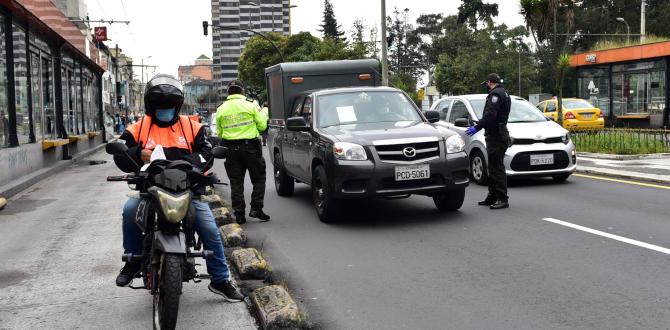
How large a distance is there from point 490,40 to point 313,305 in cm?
5961

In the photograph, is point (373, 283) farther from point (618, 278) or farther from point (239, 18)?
point (239, 18)

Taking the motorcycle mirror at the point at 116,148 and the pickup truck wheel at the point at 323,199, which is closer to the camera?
the motorcycle mirror at the point at 116,148

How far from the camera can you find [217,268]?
16.6 feet

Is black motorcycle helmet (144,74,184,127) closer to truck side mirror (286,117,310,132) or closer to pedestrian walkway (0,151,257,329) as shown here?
pedestrian walkway (0,151,257,329)

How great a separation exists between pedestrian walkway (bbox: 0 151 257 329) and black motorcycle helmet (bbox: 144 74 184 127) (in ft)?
4.63

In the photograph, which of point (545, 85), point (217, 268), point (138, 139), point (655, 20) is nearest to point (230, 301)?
point (217, 268)

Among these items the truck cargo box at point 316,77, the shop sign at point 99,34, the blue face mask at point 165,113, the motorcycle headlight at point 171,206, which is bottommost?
the motorcycle headlight at point 171,206

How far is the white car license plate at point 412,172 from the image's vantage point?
8.20 meters

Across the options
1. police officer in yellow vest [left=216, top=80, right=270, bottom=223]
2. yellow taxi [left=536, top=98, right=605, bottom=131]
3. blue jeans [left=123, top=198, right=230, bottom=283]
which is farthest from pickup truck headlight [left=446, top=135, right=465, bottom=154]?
yellow taxi [left=536, top=98, right=605, bottom=131]

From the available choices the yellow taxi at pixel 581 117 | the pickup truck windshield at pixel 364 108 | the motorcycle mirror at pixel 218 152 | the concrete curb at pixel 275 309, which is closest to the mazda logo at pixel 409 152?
the pickup truck windshield at pixel 364 108

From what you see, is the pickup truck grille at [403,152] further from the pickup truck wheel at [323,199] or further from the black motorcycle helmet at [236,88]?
the black motorcycle helmet at [236,88]

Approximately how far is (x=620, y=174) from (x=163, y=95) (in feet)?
33.8

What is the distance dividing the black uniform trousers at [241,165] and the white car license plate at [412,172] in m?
1.88

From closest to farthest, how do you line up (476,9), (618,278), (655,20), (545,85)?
(618,278) < (655,20) < (545,85) < (476,9)
